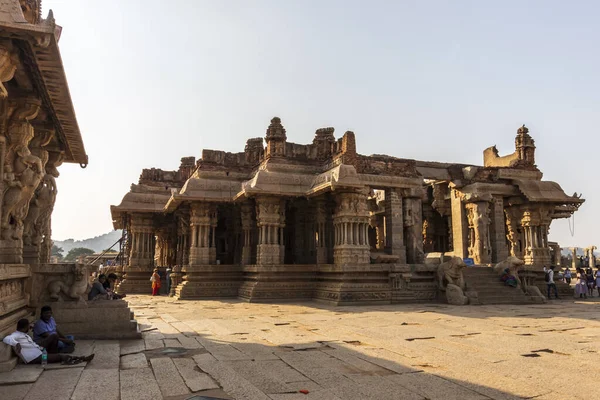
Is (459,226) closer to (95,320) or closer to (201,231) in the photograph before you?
(201,231)

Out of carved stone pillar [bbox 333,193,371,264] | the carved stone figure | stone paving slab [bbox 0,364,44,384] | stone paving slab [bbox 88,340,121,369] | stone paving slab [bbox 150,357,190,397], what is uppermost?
carved stone pillar [bbox 333,193,371,264]

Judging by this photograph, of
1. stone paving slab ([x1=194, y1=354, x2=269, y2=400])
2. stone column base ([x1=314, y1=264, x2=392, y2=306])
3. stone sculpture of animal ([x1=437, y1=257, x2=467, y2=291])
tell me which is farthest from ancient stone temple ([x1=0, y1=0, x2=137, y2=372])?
stone sculpture of animal ([x1=437, y1=257, x2=467, y2=291])

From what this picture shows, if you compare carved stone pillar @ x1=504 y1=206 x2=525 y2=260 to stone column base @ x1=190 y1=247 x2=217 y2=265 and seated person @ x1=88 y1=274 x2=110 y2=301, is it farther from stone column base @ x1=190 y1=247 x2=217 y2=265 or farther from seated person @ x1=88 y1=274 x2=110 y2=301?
seated person @ x1=88 y1=274 x2=110 y2=301

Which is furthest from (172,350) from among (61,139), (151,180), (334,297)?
(151,180)

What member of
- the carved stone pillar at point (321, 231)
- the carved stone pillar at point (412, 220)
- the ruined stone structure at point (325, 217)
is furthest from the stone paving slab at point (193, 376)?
the carved stone pillar at point (412, 220)

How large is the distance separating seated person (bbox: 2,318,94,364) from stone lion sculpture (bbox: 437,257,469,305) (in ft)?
40.9

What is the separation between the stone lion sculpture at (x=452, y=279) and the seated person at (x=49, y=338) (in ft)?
40.3

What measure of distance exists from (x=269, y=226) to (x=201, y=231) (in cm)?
340

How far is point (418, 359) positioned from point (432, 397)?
181cm

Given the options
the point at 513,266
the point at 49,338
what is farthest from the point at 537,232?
the point at 49,338

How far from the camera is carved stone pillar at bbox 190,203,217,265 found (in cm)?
1919

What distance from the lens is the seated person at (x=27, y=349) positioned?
18.5 feet

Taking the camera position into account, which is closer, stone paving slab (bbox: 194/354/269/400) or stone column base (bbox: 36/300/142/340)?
stone paving slab (bbox: 194/354/269/400)

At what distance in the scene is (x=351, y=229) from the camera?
1606 cm
